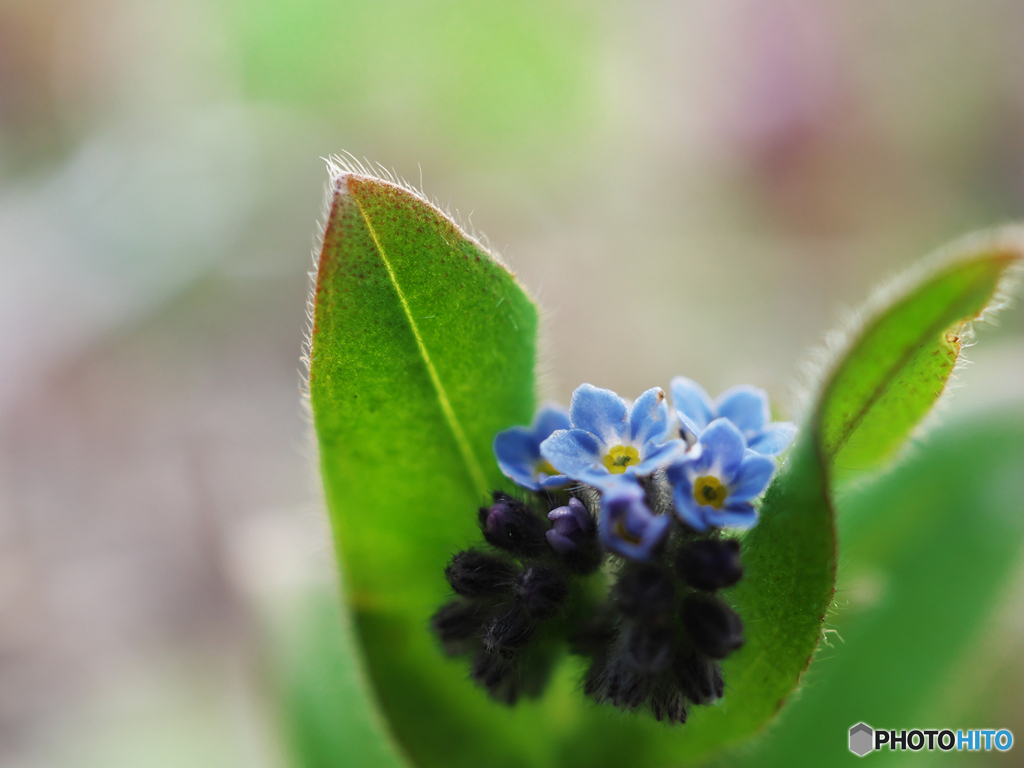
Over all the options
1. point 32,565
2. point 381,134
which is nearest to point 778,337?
point 381,134

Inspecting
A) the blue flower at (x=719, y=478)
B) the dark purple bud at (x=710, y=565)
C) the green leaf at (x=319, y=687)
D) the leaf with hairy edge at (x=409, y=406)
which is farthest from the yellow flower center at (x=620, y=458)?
the green leaf at (x=319, y=687)

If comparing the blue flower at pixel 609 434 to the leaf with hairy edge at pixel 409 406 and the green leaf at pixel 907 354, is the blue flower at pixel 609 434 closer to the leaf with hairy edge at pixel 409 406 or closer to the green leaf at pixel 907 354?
the green leaf at pixel 907 354

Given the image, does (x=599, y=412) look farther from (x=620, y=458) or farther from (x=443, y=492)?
(x=443, y=492)

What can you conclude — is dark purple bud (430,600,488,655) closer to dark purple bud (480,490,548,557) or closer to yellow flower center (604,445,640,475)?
dark purple bud (480,490,548,557)

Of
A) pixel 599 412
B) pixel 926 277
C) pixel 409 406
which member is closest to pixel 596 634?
pixel 599 412

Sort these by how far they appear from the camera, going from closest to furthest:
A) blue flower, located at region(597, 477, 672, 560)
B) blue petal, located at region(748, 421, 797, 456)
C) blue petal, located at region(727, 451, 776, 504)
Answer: blue flower, located at region(597, 477, 672, 560) → blue petal, located at region(727, 451, 776, 504) → blue petal, located at region(748, 421, 797, 456)

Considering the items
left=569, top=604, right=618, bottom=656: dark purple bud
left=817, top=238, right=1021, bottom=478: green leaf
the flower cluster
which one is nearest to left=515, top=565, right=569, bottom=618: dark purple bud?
the flower cluster

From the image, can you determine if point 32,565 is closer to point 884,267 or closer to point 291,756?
point 291,756
